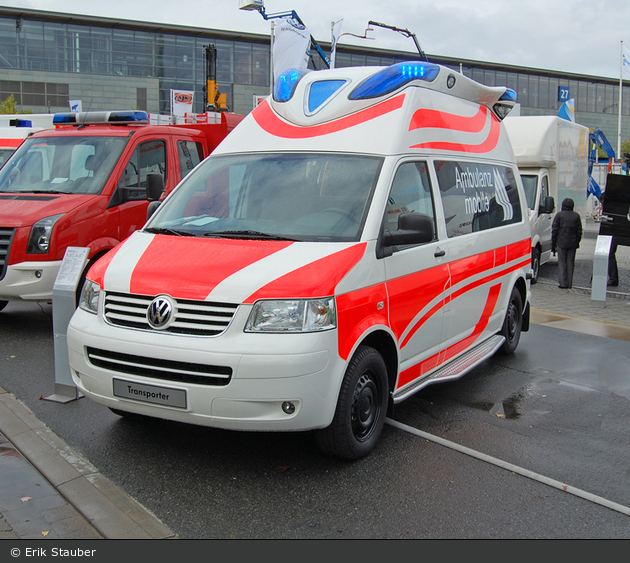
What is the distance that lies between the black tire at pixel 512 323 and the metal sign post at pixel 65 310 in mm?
4276

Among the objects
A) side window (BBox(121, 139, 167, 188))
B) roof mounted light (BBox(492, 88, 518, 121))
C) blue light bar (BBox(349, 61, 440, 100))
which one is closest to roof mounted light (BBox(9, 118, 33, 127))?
side window (BBox(121, 139, 167, 188))

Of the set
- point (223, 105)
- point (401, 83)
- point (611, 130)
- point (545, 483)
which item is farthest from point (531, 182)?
point (611, 130)

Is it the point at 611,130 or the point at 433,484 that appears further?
the point at 611,130

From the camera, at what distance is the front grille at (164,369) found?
13.4 ft

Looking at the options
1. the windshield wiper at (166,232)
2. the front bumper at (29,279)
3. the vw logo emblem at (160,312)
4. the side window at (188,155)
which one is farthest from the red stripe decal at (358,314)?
the side window at (188,155)

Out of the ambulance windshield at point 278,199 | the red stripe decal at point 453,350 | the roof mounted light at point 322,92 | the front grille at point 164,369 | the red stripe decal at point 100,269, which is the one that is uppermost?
the roof mounted light at point 322,92

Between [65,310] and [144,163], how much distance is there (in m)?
4.02

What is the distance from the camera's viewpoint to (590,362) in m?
7.67

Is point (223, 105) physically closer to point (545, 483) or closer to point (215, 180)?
point (215, 180)

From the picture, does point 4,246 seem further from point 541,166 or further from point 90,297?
point 541,166

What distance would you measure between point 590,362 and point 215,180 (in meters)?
4.63

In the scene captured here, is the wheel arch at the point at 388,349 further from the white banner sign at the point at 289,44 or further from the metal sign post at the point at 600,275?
the white banner sign at the point at 289,44

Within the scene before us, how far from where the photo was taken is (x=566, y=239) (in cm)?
1355

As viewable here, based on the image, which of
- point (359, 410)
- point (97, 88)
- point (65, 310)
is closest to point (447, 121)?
point (359, 410)
